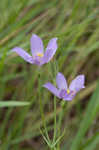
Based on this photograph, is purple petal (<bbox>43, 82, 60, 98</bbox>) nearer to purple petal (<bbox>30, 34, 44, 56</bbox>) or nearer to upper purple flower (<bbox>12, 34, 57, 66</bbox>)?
upper purple flower (<bbox>12, 34, 57, 66</bbox>)

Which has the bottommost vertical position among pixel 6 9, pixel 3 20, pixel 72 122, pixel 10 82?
pixel 72 122

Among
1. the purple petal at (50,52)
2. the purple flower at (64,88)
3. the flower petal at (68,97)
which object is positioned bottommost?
the flower petal at (68,97)

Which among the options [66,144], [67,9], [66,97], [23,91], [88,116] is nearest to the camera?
[66,97]

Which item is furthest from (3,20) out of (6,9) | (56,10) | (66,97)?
(66,97)

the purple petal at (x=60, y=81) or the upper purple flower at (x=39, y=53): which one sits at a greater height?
the upper purple flower at (x=39, y=53)

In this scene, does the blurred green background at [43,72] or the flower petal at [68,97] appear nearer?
the flower petal at [68,97]

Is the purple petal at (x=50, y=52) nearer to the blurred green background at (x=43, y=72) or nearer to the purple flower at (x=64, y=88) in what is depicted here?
the purple flower at (x=64, y=88)

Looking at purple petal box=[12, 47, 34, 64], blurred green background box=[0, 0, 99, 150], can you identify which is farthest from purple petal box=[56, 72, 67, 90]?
blurred green background box=[0, 0, 99, 150]

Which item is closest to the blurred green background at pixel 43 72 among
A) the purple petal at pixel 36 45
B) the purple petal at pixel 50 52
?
the purple petal at pixel 36 45

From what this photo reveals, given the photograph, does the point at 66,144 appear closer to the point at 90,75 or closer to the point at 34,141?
the point at 34,141
